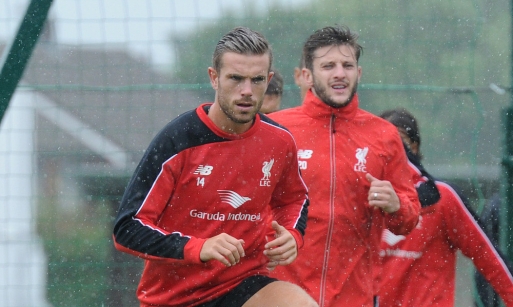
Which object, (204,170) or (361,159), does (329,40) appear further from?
(204,170)

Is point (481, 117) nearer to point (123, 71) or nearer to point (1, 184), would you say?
point (123, 71)

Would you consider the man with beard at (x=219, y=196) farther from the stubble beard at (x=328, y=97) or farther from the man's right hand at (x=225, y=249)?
the stubble beard at (x=328, y=97)

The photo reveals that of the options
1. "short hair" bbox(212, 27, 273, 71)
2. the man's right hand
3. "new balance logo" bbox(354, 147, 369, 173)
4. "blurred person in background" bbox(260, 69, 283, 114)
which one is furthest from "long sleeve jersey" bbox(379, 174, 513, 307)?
the man's right hand

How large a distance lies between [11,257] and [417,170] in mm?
2856

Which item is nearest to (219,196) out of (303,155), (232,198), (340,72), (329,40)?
(232,198)

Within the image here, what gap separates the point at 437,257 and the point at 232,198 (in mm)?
1827

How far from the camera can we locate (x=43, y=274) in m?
6.73

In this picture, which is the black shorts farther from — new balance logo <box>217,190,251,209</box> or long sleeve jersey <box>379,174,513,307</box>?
long sleeve jersey <box>379,174,513,307</box>

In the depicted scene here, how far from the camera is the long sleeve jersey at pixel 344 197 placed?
16.9 feet

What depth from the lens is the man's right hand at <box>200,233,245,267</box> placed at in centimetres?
392

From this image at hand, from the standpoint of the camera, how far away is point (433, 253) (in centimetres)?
577

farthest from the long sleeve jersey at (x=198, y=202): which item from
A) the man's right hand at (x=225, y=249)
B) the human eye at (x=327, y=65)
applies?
the human eye at (x=327, y=65)

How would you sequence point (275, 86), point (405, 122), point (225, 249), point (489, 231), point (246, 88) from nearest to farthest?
point (225, 249) → point (246, 88) → point (405, 122) → point (275, 86) → point (489, 231)

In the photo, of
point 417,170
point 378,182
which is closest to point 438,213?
point 417,170
